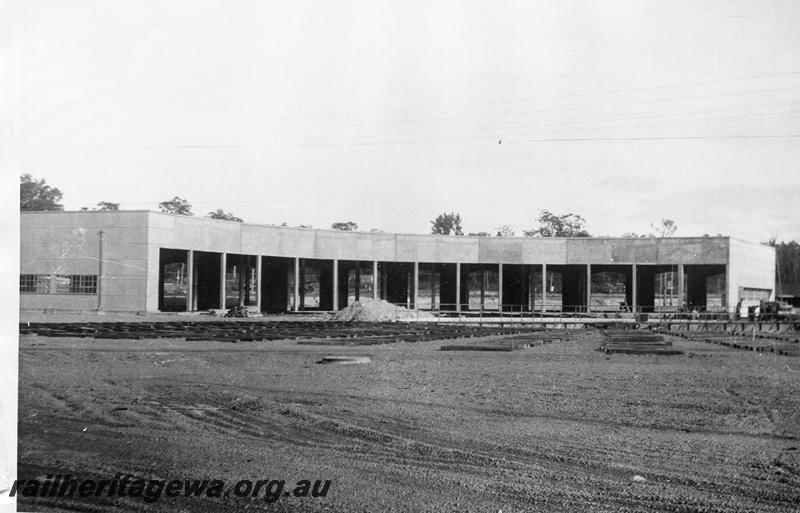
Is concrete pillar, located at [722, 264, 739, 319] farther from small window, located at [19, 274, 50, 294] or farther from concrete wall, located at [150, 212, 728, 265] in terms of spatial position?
small window, located at [19, 274, 50, 294]

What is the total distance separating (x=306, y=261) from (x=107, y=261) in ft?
52.6

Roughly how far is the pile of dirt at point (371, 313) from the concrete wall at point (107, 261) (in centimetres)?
1063

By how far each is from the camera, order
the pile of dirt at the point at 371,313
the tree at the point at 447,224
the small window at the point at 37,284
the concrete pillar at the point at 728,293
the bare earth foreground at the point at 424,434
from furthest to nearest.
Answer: the tree at the point at 447,224, the concrete pillar at the point at 728,293, the pile of dirt at the point at 371,313, the small window at the point at 37,284, the bare earth foreground at the point at 424,434

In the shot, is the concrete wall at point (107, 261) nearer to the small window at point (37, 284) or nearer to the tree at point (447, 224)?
the small window at point (37, 284)

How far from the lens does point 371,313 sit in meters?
37.9

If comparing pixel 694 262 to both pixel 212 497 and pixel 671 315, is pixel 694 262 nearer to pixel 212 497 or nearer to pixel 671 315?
pixel 671 315

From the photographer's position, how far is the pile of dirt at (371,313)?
1470 inches

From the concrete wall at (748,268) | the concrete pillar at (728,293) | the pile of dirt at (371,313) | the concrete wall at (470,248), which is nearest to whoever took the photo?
the pile of dirt at (371,313)

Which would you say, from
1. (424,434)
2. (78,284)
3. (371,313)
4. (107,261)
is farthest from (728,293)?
(424,434)

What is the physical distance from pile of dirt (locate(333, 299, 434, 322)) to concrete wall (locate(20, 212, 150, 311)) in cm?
1063

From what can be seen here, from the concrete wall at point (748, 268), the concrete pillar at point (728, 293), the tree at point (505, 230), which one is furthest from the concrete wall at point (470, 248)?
the tree at point (505, 230)

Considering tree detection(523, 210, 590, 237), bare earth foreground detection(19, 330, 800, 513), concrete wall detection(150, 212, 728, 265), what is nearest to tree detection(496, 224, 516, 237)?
tree detection(523, 210, 590, 237)

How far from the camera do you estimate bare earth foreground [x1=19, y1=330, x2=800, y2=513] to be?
5910mm

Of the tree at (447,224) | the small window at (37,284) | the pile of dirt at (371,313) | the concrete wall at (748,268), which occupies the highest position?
the tree at (447,224)
